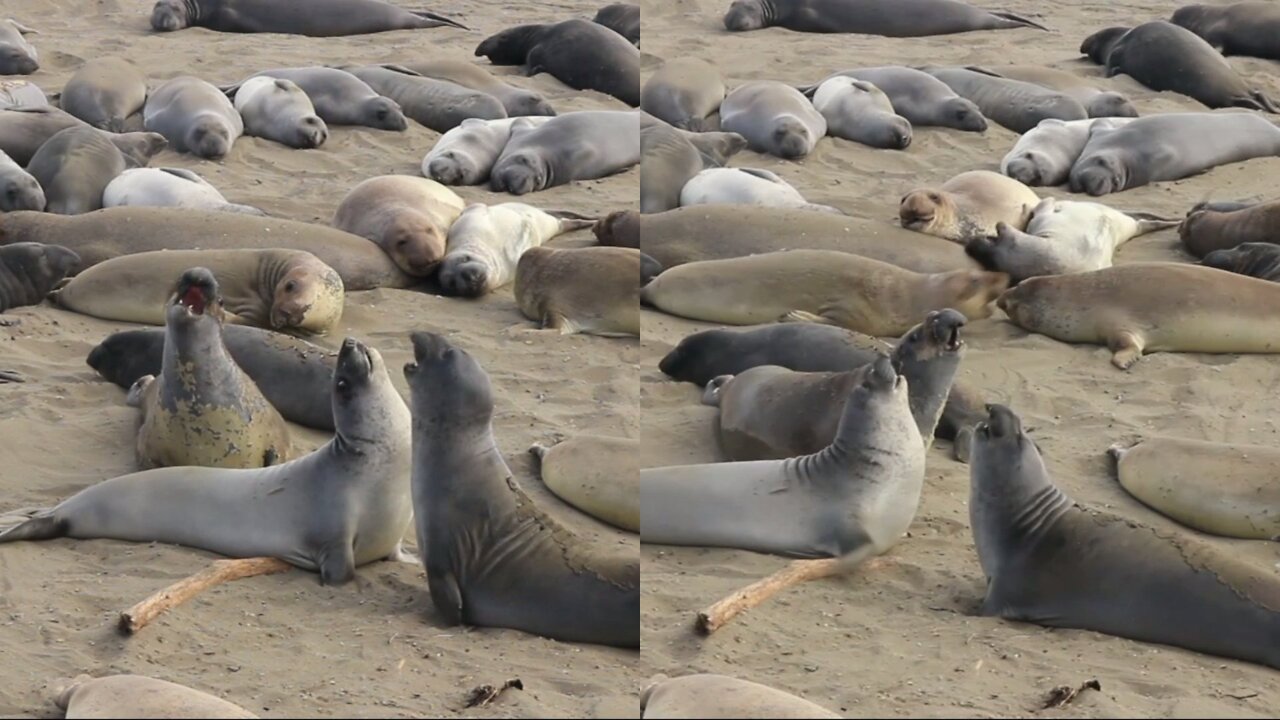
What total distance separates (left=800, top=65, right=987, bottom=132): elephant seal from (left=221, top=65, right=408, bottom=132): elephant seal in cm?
252

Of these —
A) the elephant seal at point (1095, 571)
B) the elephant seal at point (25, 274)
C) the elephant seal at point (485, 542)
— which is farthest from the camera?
the elephant seal at point (25, 274)

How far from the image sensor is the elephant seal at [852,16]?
1292 cm

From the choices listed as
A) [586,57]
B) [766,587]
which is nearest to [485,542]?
[766,587]

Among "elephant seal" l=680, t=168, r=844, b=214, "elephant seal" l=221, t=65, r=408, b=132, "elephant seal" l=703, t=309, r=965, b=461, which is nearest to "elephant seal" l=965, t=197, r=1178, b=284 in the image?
"elephant seal" l=680, t=168, r=844, b=214

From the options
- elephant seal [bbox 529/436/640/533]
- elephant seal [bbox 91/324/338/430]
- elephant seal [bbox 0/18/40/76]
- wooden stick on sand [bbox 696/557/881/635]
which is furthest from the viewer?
elephant seal [bbox 0/18/40/76]

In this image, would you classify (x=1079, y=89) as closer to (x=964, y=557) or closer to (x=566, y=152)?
(x=566, y=152)

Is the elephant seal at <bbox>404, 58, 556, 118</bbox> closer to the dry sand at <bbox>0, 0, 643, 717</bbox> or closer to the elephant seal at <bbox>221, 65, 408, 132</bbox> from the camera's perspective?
the elephant seal at <bbox>221, 65, 408, 132</bbox>

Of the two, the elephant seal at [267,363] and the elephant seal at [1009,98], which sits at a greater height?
the elephant seal at [267,363]

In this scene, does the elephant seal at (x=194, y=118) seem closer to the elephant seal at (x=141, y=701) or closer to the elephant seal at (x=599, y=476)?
the elephant seal at (x=599, y=476)

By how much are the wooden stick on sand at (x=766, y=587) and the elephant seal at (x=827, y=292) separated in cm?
215

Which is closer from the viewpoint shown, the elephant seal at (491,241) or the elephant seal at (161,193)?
the elephant seal at (491,241)

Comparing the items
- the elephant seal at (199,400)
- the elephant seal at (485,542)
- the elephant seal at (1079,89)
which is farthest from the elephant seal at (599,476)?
the elephant seal at (1079,89)

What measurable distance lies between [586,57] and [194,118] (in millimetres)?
2922

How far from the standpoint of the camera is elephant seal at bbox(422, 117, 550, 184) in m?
9.59
